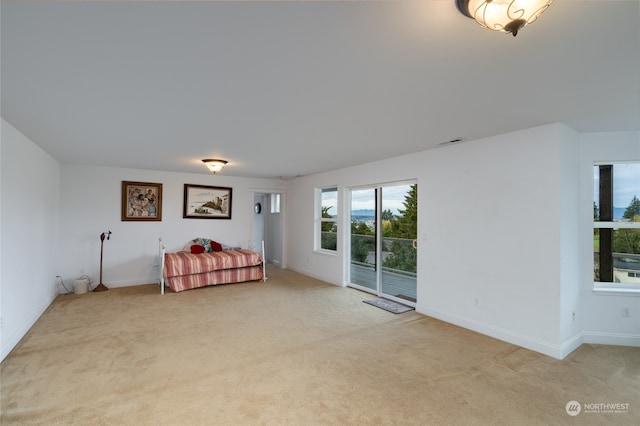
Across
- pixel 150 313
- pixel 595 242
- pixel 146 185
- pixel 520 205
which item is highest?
pixel 146 185

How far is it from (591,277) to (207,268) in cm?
571

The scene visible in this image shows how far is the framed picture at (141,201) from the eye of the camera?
18.8 feet

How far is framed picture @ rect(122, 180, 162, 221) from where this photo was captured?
5.74m

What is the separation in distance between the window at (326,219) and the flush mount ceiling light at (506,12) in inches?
192

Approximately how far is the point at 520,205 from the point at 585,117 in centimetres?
99

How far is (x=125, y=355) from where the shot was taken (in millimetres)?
2854

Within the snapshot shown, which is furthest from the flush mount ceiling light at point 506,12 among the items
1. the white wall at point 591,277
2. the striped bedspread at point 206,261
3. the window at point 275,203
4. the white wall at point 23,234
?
the window at point 275,203

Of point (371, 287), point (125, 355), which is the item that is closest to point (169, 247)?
point (125, 355)

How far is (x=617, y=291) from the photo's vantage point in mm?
3236

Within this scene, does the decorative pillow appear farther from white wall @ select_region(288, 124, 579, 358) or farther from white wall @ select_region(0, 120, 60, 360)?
white wall @ select_region(288, 124, 579, 358)

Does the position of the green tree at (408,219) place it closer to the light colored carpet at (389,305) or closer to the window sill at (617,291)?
the light colored carpet at (389,305)

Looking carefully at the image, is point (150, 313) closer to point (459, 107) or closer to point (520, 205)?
point (459, 107)

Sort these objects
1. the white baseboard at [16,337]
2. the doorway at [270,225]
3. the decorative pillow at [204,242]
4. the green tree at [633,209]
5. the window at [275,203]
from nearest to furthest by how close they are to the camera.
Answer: the white baseboard at [16,337] → the green tree at [633,209] → the decorative pillow at [204,242] → the doorway at [270,225] → the window at [275,203]

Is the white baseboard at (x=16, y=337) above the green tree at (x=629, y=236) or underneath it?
underneath
